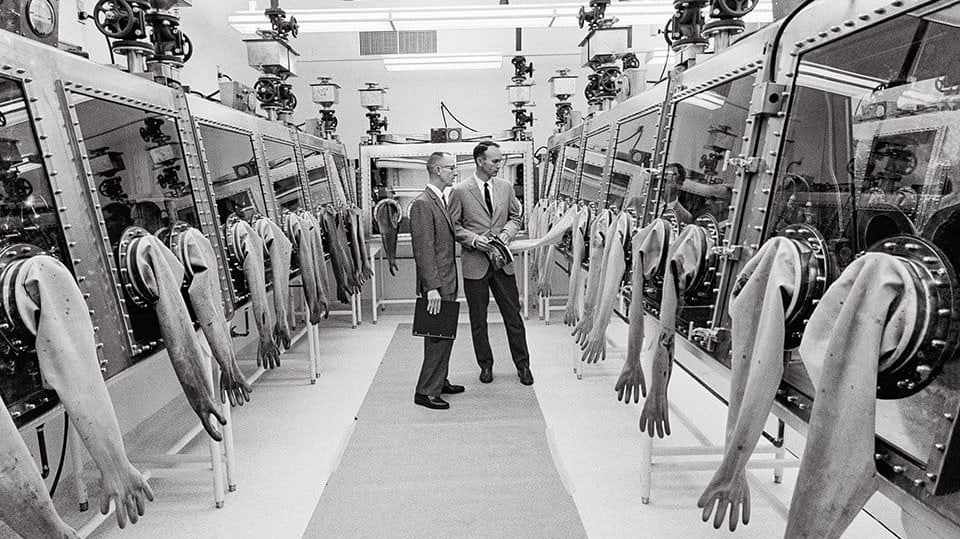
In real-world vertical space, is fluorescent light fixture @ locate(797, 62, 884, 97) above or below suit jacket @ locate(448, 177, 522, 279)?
above

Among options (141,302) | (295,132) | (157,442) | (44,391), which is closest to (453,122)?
(295,132)

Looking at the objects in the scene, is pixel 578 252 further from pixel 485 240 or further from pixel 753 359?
pixel 753 359

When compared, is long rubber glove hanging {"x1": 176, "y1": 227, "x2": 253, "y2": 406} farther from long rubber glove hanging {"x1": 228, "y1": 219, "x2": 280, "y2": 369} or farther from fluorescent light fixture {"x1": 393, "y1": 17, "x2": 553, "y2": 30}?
fluorescent light fixture {"x1": 393, "y1": 17, "x2": 553, "y2": 30}

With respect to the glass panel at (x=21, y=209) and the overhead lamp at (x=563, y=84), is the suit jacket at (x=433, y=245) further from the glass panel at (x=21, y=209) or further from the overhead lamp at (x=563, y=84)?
the overhead lamp at (x=563, y=84)

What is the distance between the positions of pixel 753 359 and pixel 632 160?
240 centimetres

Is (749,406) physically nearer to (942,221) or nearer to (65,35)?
(942,221)

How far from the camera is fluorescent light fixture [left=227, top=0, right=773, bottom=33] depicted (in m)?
4.55

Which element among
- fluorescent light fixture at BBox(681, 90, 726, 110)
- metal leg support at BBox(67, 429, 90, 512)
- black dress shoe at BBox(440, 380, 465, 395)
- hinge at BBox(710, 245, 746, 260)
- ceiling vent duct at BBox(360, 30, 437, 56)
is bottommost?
black dress shoe at BBox(440, 380, 465, 395)

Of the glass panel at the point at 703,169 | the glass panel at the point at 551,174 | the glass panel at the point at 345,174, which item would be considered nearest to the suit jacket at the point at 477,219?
the glass panel at the point at 703,169

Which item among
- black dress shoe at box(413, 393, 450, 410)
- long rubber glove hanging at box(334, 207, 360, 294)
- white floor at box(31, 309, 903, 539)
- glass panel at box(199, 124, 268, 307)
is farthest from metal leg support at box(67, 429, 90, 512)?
long rubber glove hanging at box(334, 207, 360, 294)

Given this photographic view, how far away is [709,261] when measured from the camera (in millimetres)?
2334

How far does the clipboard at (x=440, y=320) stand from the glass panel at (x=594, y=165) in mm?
1421

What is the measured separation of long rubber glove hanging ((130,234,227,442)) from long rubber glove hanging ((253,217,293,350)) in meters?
1.25

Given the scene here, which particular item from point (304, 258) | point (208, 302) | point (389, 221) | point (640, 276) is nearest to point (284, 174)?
point (304, 258)
